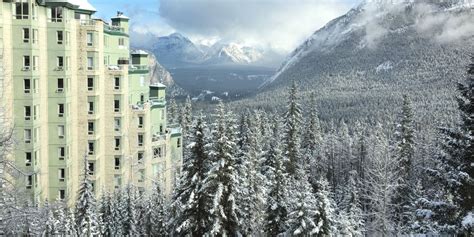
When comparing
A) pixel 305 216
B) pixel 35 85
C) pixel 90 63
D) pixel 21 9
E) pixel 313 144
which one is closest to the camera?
pixel 305 216

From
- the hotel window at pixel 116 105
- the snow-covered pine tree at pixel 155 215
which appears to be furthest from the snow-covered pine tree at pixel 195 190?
the hotel window at pixel 116 105

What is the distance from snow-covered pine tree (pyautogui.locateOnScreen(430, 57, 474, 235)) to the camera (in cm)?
1973

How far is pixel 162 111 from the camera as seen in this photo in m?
60.0

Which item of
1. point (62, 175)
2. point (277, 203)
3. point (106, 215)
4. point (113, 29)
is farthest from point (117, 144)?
point (277, 203)

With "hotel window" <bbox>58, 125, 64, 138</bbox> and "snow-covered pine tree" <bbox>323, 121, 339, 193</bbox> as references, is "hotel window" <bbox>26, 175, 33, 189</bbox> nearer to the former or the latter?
"hotel window" <bbox>58, 125, 64, 138</bbox>

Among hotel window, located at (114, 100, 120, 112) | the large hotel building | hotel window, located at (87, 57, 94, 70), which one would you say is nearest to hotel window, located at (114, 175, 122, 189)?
the large hotel building

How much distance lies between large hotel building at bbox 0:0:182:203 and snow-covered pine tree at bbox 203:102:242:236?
36.8 feet

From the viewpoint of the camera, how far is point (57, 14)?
42781mm

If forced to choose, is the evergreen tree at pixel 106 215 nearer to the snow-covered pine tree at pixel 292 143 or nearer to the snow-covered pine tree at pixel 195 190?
the snow-covered pine tree at pixel 195 190

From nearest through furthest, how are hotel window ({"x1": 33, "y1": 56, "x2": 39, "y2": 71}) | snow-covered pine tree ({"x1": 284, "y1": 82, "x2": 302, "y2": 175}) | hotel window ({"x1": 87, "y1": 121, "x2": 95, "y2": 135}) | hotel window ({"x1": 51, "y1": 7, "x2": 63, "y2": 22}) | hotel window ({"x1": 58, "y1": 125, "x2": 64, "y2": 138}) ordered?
hotel window ({"x1": 33, "y1": 56, "x2": 39, "y2": 71}), hotel window ({"x1": 51, "y1": 7, "x2": 63, "y2": 22}), hotel window ({"x1": 58, "y1": 125, "x2": 64, "y2": 138}), hotel window ({"x1": 87, "y1": 121, "x2": 95, "y2": 135}), snow-covered pine tree ({"x1": 284, "y1": 82, "x2": 302, "y2": 175})

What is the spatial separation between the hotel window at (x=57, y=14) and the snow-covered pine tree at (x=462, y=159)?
32.8m

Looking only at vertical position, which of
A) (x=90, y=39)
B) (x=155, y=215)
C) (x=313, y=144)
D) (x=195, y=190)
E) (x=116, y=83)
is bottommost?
(x=155, y=215)

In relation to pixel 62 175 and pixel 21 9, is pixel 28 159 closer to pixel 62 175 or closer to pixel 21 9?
pixel 62 175

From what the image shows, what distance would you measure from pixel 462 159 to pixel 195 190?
13970mm
